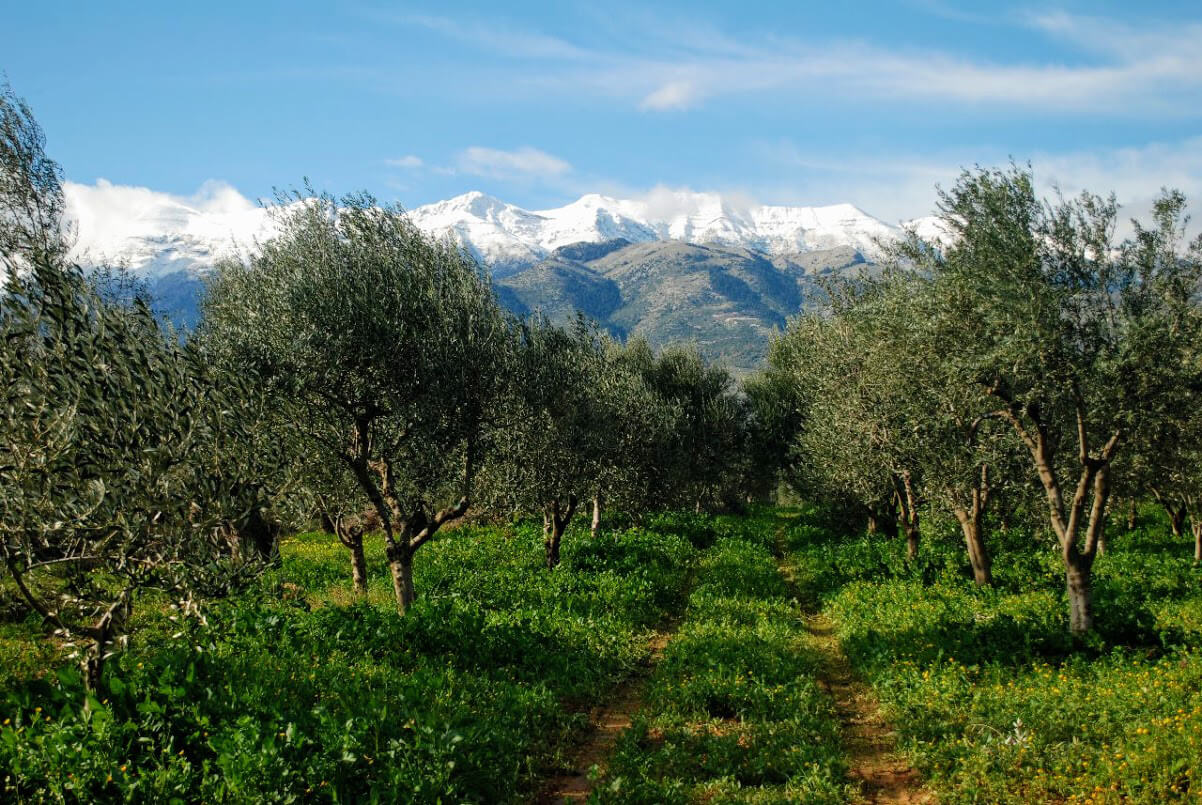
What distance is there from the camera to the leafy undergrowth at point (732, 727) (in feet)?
33.4

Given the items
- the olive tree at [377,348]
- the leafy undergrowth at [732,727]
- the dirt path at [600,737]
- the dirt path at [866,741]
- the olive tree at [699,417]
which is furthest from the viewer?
the olive tree at [699,417]

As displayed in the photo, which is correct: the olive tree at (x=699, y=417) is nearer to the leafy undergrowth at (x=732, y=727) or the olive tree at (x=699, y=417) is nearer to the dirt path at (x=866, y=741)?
the leafy undergrowth at (x=732, y=727)

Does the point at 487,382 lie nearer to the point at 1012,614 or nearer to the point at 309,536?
the point at 1012,614

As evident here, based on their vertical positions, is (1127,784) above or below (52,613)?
below

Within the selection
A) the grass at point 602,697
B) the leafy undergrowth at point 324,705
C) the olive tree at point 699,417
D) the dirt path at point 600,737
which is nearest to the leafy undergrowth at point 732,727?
the grass at point 602,697

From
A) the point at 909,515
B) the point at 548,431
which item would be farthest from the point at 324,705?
the point at 909,515

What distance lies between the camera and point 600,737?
12.7m

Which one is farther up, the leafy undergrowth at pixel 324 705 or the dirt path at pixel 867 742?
the leafy undergrowth at pixel 324 705

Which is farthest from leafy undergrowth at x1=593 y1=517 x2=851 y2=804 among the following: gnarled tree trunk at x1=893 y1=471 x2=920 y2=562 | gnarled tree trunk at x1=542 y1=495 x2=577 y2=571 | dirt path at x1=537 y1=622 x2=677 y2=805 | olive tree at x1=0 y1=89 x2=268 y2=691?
gnarled tree trunk at x1=893 y1=471 x2=920 y2=562

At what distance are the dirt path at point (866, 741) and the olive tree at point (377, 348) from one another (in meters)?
9.72

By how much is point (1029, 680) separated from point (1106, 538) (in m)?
28.2

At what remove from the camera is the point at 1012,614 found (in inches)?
714

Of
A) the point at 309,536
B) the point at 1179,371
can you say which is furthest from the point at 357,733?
the point at 309,536

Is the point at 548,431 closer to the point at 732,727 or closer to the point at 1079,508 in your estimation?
the point at 732,727
